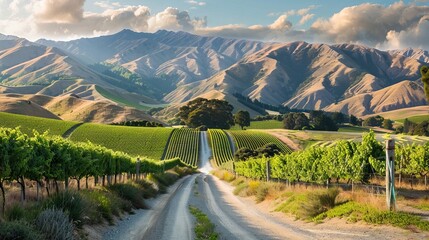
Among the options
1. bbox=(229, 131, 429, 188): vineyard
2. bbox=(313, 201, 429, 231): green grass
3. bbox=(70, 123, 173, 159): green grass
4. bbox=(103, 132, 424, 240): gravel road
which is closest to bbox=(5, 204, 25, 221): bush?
bbox=(103, 132, 424, 240): gravel road

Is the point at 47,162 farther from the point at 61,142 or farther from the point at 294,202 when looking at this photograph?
the point at 294,202

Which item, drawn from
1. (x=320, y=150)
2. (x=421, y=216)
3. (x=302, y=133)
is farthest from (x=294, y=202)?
(x=302, y=133)

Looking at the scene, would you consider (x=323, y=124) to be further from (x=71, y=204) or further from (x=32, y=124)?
(x=71, y=204)

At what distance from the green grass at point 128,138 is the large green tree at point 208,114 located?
37752 mm

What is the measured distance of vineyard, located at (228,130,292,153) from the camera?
128 m

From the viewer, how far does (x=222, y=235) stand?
1939 cm

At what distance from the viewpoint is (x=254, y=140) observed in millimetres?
136000

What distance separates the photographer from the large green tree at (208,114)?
594 feet

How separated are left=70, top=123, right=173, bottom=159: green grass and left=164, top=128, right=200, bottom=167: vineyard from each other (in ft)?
7.58

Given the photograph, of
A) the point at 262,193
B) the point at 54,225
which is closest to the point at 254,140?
the point at 262,193

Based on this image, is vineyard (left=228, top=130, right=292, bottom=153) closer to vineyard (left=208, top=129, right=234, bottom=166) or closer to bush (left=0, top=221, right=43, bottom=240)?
vineyard (left=208, top=129, right=234, bottom=166)

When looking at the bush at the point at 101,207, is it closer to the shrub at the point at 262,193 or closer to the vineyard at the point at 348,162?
the shrub at the point at 262,193

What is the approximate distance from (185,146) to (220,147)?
36.2ft

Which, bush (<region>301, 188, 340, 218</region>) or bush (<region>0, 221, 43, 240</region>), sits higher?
bush (<region>0, 221, 43, 240</region>)
